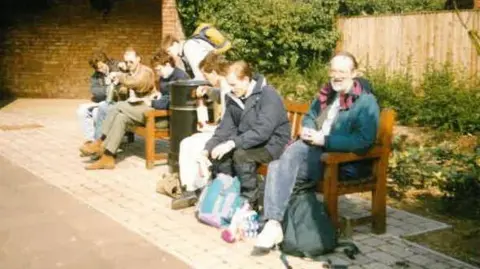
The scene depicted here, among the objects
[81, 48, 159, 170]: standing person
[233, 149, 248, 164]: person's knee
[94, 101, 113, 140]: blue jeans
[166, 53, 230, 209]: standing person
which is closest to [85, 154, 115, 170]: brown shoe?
[81, 48, 159, 170]: standing person

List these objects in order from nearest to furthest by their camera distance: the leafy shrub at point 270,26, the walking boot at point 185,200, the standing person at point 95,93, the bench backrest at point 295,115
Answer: the walking boot at point 185,200 → the bench backrest at point 295,115 → the standing person at point 95,93 → the leafy shrub at point 270,26

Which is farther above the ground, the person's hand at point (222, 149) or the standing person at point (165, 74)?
the standing person at point (165, 74)

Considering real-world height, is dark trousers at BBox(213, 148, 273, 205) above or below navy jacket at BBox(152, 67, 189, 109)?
below

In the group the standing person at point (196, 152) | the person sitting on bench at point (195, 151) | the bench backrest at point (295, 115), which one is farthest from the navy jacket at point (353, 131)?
the person sitting on bench at point (195, 151)

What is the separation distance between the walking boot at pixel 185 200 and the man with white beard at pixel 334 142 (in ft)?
4.42

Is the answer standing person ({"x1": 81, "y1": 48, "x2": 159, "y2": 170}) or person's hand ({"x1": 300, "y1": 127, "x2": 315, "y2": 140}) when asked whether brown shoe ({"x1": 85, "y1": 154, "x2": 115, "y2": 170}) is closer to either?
standing person ({"x1": 81, "y1": 48, "x2": 159, "y2": 170})

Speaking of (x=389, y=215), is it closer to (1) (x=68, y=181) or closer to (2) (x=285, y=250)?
(2) (x=285, y=250)

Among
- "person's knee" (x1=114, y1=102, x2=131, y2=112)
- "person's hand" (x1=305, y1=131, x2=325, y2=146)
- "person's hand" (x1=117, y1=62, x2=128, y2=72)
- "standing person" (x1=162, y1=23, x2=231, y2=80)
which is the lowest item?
"person's knee" (x1=114, y1=102, x2=131, y2=112)

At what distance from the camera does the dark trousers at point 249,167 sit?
559cm

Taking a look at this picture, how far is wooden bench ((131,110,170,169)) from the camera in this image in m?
7.96

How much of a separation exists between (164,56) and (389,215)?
3.45m

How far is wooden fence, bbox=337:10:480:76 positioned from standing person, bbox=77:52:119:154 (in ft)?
18.3

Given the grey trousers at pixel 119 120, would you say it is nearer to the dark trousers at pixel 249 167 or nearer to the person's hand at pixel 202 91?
the person's hand at pixel 202 91

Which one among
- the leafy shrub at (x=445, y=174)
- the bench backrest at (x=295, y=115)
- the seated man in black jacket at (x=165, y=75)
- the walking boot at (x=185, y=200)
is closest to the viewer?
the leafy shrub at (x=445, y=174)
